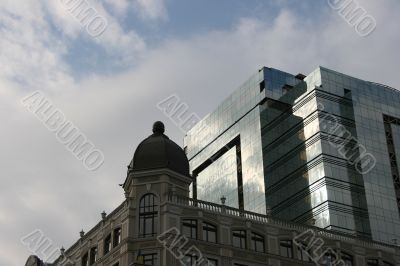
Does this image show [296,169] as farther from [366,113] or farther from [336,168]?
[366,113]

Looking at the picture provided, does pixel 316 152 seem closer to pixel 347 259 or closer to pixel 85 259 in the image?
pixel 347 259

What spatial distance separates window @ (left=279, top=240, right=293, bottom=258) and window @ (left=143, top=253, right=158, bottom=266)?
12.9m

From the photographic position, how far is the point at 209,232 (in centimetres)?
6259

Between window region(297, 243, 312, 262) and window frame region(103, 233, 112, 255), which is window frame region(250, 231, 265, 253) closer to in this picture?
window region(297, 243, 312, 262)

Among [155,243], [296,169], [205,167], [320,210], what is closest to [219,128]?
[205,167]

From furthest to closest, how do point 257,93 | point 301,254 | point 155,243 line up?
1. point 257,93
2. point 301,254
3. point 155,243

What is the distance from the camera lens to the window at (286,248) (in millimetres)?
65894

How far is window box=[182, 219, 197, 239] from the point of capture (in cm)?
6131

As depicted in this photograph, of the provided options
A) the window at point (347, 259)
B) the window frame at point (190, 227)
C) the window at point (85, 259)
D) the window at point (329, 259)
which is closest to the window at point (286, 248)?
the window at point (329, 259)

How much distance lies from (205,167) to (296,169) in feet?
92.8

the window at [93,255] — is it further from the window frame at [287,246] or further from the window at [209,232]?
the window frame at [287,246]

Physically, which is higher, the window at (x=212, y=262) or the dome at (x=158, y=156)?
the dome at (x=158, y=156)

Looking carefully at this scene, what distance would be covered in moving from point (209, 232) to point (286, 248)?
28.0 ft

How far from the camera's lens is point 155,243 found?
197 feet
